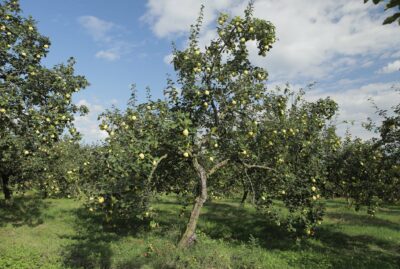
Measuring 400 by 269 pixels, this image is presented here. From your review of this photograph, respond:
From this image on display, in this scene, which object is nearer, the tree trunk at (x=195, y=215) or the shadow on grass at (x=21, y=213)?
the tree trunk at (x=195, y=215)

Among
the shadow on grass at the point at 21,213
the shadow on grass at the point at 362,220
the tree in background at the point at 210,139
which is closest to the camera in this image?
the tree in background at the point at 210,139

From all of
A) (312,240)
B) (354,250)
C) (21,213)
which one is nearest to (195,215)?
(312,240)

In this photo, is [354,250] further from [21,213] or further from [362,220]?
[21,213]

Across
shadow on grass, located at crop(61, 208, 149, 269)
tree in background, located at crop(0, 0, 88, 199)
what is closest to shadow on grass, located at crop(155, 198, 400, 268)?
shadow on grass, located at crop(61, 208, 149, 269)

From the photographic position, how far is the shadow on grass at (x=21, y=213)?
20.4 meters

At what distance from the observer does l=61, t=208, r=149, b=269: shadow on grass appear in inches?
496

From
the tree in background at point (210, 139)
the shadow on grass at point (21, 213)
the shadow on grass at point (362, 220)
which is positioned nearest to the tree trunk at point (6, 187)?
the shadow on grass at point (21, 213)

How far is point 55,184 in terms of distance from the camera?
2648cm

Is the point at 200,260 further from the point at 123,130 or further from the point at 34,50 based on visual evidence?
the point at 34,50

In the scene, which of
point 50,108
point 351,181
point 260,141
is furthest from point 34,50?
point 351,181

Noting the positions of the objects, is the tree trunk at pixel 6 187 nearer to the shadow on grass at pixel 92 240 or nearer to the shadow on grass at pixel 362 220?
the shadow on grass at pixel 92 240

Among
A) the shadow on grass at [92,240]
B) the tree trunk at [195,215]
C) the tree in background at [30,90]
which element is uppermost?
the tree in background at [30,90]

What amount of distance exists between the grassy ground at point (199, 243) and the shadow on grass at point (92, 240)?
34 mm

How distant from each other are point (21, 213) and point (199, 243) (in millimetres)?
14968
